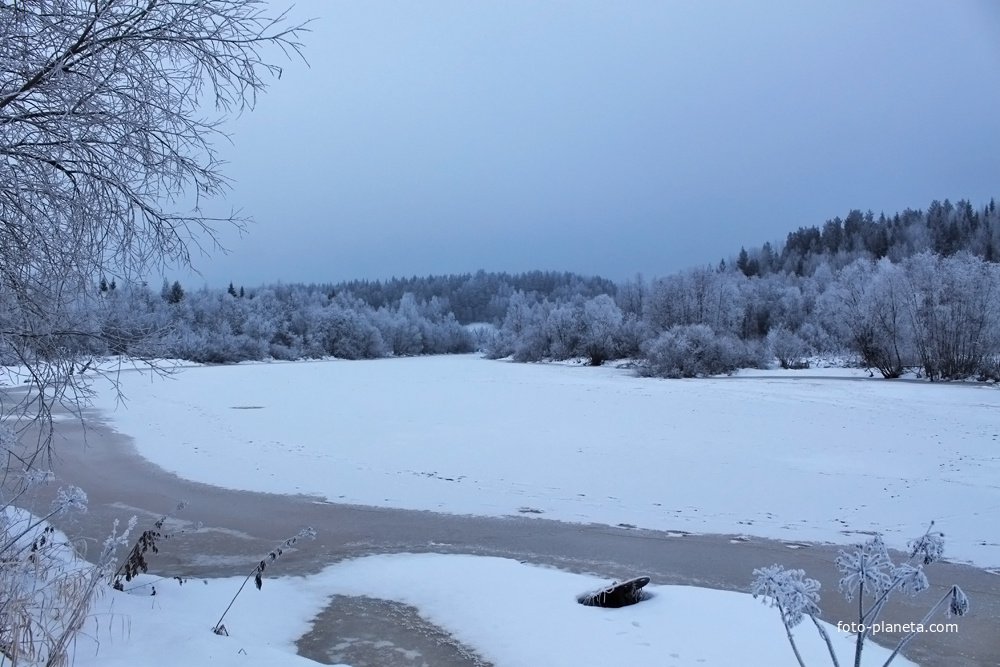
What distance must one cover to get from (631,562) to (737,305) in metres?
64.7

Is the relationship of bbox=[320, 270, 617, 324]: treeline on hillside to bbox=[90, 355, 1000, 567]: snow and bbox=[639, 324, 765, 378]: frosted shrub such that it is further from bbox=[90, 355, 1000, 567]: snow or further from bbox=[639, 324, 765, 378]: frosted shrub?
bbox=[90, 355, 1000, 567]: snow

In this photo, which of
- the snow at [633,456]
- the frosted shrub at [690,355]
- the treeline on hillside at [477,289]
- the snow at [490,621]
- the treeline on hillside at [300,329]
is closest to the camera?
the snow at [490,621]

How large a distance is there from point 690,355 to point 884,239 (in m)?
76.9

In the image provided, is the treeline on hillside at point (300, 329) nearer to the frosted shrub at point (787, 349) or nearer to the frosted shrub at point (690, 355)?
the frosted shrub at point (690, 355)

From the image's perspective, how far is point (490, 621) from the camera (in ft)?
19.9

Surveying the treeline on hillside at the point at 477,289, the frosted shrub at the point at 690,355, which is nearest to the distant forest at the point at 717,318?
the frosted shrub at the point at 690,355

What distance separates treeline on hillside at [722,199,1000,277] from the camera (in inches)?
3521

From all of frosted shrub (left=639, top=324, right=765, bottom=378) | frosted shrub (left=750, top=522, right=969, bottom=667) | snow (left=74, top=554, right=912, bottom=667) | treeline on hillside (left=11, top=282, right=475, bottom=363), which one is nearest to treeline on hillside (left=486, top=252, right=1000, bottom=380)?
frosted shrub (left=639, top=324, right=765, bottom=378)

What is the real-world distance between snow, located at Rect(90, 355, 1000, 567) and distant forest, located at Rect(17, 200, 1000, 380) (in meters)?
3.46

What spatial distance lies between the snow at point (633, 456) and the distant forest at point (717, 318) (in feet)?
11.3

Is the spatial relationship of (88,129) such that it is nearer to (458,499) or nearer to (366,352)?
(458,499)

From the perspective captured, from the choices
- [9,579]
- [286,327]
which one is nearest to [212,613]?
[9,579]

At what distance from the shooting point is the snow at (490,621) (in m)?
4.20

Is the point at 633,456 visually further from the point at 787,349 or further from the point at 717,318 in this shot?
the point at 717,318
